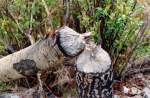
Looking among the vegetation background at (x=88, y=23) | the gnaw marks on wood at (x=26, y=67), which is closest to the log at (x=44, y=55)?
the gnaw marks on wood at (x=26, y=67)

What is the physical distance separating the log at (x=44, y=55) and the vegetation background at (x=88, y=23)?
0.50 ft

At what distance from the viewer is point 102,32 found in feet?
12.5

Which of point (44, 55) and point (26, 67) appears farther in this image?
point (26, 67)

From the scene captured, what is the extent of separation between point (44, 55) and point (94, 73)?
22.0 inches

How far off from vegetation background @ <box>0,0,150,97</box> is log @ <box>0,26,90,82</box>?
0.50 feet

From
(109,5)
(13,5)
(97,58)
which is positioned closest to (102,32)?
(109,5)

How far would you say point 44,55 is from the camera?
3551 mm

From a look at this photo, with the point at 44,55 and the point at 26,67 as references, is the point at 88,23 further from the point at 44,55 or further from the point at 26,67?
the point at 26,67

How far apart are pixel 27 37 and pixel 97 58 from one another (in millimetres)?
1105

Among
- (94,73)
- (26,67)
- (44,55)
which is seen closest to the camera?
(94,73)

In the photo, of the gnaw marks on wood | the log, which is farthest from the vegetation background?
the gnaw marks on wood

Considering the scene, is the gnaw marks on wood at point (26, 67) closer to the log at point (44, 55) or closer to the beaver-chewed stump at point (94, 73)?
the log at point (44, 55)

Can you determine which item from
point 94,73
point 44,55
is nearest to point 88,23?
point 44,55

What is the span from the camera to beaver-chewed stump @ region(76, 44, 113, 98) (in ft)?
10.7
